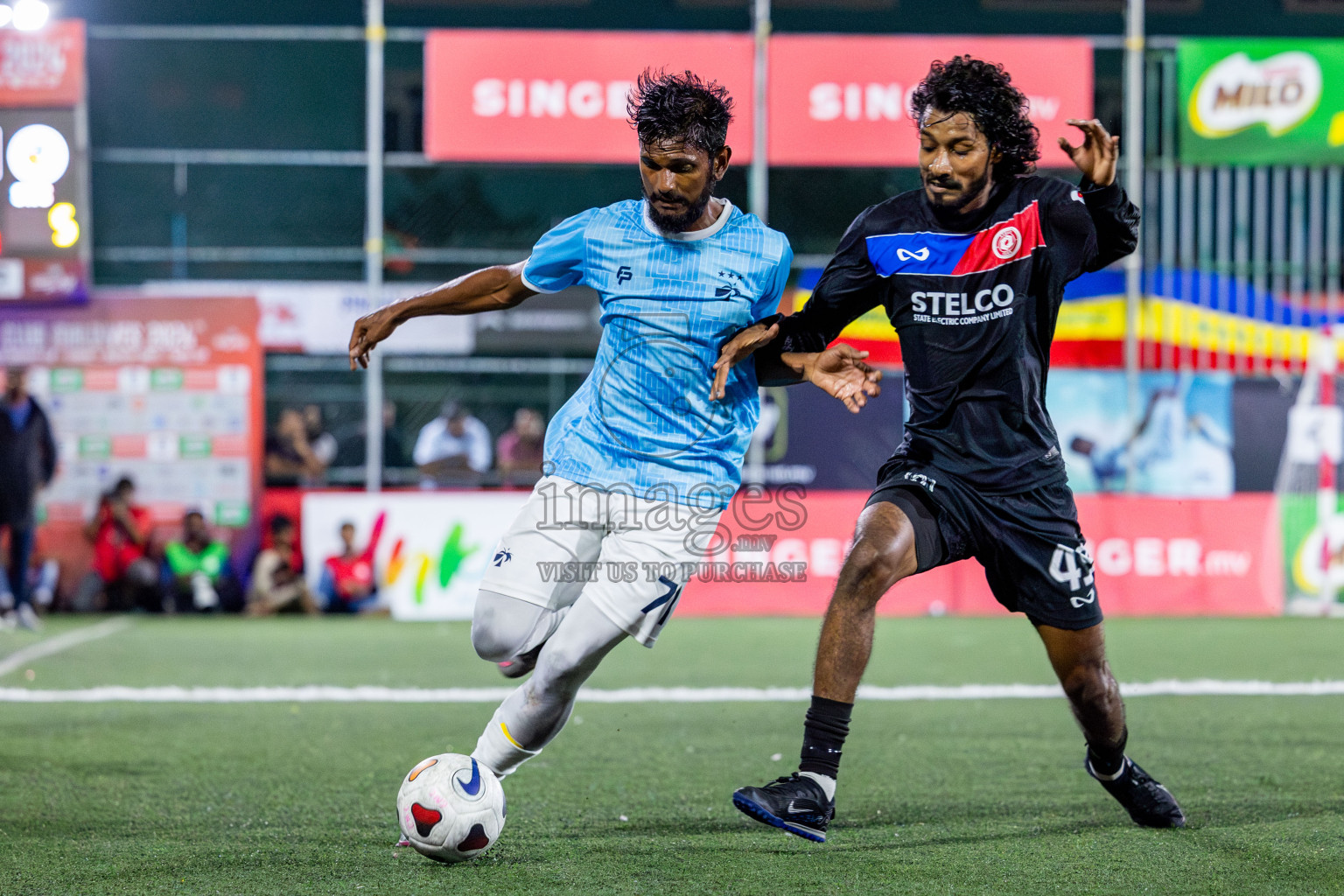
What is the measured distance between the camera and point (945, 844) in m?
4.45

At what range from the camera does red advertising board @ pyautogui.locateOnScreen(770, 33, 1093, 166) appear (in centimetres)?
1288

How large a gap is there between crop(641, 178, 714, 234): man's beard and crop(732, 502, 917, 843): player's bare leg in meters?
1.05

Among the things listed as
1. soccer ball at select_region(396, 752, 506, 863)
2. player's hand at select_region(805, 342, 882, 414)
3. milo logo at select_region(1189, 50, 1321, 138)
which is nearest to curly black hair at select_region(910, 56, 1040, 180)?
player's hand at select_region(805, 342, 882, 414)

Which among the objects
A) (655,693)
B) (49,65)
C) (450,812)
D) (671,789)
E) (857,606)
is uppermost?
(49,65)

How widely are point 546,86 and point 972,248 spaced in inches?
353

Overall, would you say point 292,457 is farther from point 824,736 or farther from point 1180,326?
point 824,736

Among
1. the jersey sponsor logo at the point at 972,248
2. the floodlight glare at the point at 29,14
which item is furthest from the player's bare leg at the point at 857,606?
the floodlight glare at the point at 29,14

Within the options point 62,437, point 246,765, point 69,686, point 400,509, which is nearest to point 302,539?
point 400,509

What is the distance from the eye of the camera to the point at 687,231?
455 centimetres

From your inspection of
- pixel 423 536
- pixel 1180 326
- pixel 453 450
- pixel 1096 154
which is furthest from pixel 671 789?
pixel 1180 326

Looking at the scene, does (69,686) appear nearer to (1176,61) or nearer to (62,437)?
(62,437)

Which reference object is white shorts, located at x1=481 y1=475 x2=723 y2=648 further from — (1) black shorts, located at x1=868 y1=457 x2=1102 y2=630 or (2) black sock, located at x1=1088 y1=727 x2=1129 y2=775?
(2) black sock, located at x1=1088 y1=727 x2=1129 y2=775

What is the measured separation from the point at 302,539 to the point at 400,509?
91 cm

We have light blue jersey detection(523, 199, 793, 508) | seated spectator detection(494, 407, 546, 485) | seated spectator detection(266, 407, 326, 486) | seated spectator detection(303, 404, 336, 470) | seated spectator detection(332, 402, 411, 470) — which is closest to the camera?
light blue jersey detection(523, 199, 793, 508)
